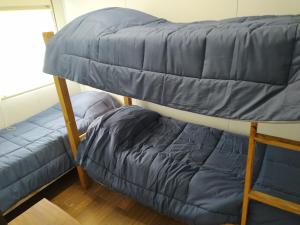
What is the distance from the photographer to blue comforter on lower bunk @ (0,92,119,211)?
1.85 meters

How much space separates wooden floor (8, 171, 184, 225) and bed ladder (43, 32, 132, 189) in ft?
0.42

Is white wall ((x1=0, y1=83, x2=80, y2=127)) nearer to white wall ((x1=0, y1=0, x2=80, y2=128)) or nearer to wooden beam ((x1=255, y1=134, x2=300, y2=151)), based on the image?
white wall ((x1=0, y1=0, x2=80, y2=128))

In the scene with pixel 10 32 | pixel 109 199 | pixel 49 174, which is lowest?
pixel 109 199

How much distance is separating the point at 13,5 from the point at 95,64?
148 cm

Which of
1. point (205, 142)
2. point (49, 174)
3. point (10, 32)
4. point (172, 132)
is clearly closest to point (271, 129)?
point (205, 142)

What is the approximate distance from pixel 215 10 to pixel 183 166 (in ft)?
3.96

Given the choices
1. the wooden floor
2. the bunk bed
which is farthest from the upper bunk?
the wooden floor

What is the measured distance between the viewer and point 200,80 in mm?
1045

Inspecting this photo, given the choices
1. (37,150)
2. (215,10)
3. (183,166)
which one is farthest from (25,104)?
(215,10)

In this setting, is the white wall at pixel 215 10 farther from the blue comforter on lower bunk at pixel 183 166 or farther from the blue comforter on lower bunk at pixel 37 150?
the blue comforter on lower bunk at pixel 37 150

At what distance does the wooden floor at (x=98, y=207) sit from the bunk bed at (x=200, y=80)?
32cm

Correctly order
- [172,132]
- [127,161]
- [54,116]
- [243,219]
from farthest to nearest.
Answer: [54,116], [172,132], [127,161], [243,219]

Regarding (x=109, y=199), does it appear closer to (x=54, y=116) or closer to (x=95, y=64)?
(x=54, y=116)

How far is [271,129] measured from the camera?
186 cm
